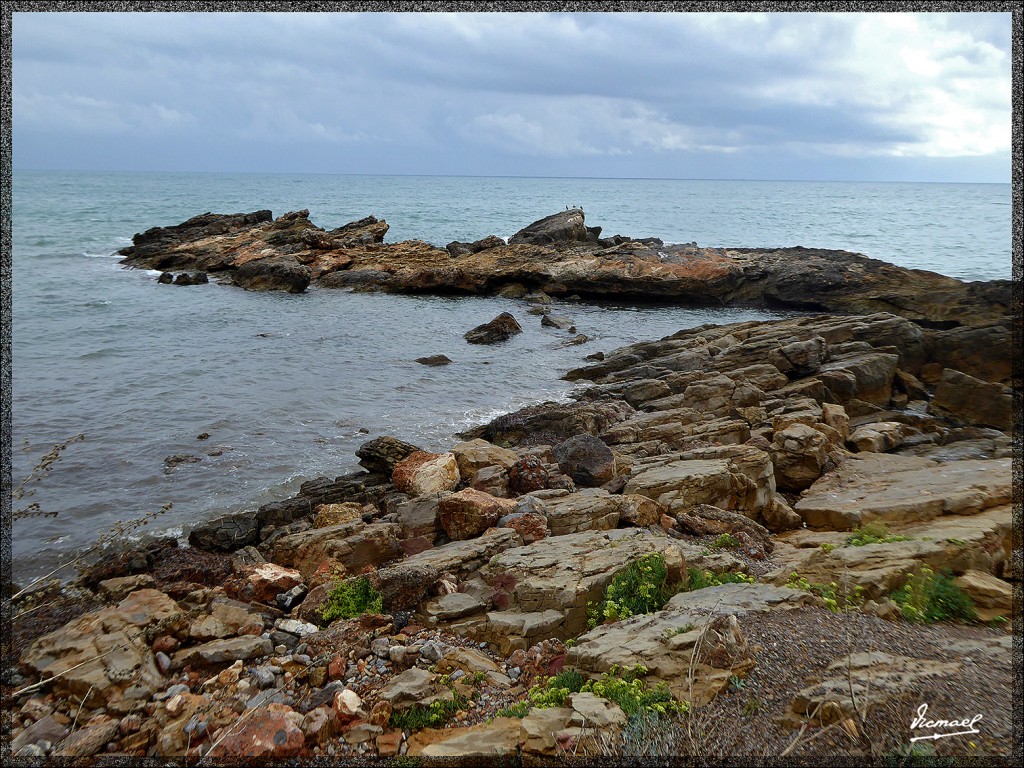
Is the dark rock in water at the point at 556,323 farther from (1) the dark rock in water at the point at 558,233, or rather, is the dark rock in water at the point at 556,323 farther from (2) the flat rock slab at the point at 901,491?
(2) the flat rock slab at the point at 901,491

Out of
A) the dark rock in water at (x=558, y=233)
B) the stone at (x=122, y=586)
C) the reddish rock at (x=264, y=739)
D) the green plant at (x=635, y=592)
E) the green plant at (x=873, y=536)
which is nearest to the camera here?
the reddish rock at (x=264, y=739)

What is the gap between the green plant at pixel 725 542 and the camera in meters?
9.03

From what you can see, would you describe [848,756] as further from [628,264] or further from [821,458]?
[628,264]

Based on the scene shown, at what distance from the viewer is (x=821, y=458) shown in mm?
12117

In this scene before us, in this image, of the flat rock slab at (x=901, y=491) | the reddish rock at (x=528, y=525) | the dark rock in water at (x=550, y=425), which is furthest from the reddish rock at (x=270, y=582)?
the flat rock slab at (x=901, y=491)

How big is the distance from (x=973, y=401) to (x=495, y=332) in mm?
16927

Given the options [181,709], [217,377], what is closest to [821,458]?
[181,709]

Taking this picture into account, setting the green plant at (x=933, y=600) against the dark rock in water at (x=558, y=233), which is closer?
the green plant at (x=933, y=600)

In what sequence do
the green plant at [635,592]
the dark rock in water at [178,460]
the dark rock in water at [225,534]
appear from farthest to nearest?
1. the dark rock in water at [178,460]
2. the dark rock in water at [225,534]
3. the green plant at [635,592]

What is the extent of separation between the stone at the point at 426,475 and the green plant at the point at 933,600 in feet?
24.8

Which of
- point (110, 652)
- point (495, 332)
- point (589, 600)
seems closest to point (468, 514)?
point (589, 600)

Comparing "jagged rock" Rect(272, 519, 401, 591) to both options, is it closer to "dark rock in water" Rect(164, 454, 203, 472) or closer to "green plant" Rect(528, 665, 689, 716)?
"green plant" Rect(528, 665, 689, 716)

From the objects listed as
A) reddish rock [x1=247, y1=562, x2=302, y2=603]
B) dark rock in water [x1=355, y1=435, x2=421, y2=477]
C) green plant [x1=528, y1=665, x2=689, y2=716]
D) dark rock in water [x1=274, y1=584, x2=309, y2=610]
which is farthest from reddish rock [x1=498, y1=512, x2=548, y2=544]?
dark rock in water [x1=355, y1=435, x2=421, y2=477]

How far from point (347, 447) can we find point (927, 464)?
12.5 metres
